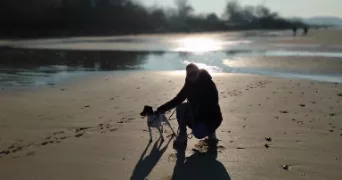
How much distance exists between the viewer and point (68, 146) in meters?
6.33

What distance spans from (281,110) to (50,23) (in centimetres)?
7268

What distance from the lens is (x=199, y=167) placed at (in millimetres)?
5371

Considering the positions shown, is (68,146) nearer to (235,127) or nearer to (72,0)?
(235,127)

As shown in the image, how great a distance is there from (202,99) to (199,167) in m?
1.11

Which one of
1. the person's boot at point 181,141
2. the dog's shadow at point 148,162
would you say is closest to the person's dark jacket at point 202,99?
the person's boot at point 181,141

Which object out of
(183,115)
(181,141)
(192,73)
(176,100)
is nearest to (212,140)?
(181,141)

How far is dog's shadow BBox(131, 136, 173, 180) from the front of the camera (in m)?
5.14

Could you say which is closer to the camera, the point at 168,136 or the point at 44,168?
the point at 44,168

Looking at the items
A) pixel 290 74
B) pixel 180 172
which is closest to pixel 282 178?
pixel 180 172

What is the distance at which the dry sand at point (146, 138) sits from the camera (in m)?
5.23

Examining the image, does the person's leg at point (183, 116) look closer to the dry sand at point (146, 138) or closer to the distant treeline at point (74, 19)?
the dry sand at point (146, 138)

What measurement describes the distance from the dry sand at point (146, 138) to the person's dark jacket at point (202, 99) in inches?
18.3

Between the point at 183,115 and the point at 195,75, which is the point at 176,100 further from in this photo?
the point at 195,75

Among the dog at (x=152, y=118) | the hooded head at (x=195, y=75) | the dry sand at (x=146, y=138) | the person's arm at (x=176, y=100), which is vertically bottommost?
the dry sand at (x=146, y=138)
